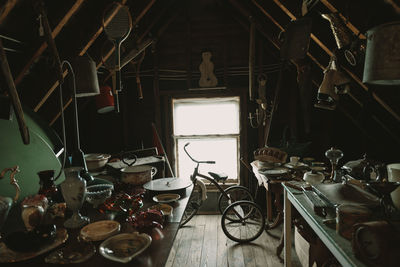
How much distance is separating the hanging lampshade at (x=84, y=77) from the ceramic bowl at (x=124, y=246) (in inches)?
46.3

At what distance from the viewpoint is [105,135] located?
429cm

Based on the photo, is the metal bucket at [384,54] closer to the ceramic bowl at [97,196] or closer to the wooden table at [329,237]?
the wooden table at [329,237]

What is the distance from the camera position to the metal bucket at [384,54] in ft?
4.24

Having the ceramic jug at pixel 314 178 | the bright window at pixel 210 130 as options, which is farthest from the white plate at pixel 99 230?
the bright window at pixel 210 130

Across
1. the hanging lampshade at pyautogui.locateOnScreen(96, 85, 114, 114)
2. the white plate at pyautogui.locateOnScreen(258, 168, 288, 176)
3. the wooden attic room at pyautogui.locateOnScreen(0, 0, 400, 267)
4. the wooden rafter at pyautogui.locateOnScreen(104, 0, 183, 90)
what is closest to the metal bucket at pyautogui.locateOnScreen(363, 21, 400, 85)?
the wooden attic room at pyautogui.locateOnScreen(0, 0, 400, 267)

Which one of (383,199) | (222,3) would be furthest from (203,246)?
(222,3)

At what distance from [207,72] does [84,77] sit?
7.72ft

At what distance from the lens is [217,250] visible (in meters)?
2.99

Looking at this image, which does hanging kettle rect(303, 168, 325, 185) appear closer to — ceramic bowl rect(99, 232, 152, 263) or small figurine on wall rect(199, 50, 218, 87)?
ceramic bowl rect(99, 232, 152, 263)

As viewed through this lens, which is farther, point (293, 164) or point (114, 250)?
point (293, 164)

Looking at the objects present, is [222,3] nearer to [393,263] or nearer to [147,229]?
[147,229]

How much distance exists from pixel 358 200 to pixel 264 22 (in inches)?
126

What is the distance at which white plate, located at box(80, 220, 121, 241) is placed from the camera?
1.26 metres

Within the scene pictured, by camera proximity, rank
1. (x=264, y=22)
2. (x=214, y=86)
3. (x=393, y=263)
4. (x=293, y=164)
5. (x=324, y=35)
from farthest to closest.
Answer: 1. (x=214, y=86)
2. (x=264, y=22)
3. (x=293, y=164)
4. (x=324, y=35)
5. (x=393, y=263)
